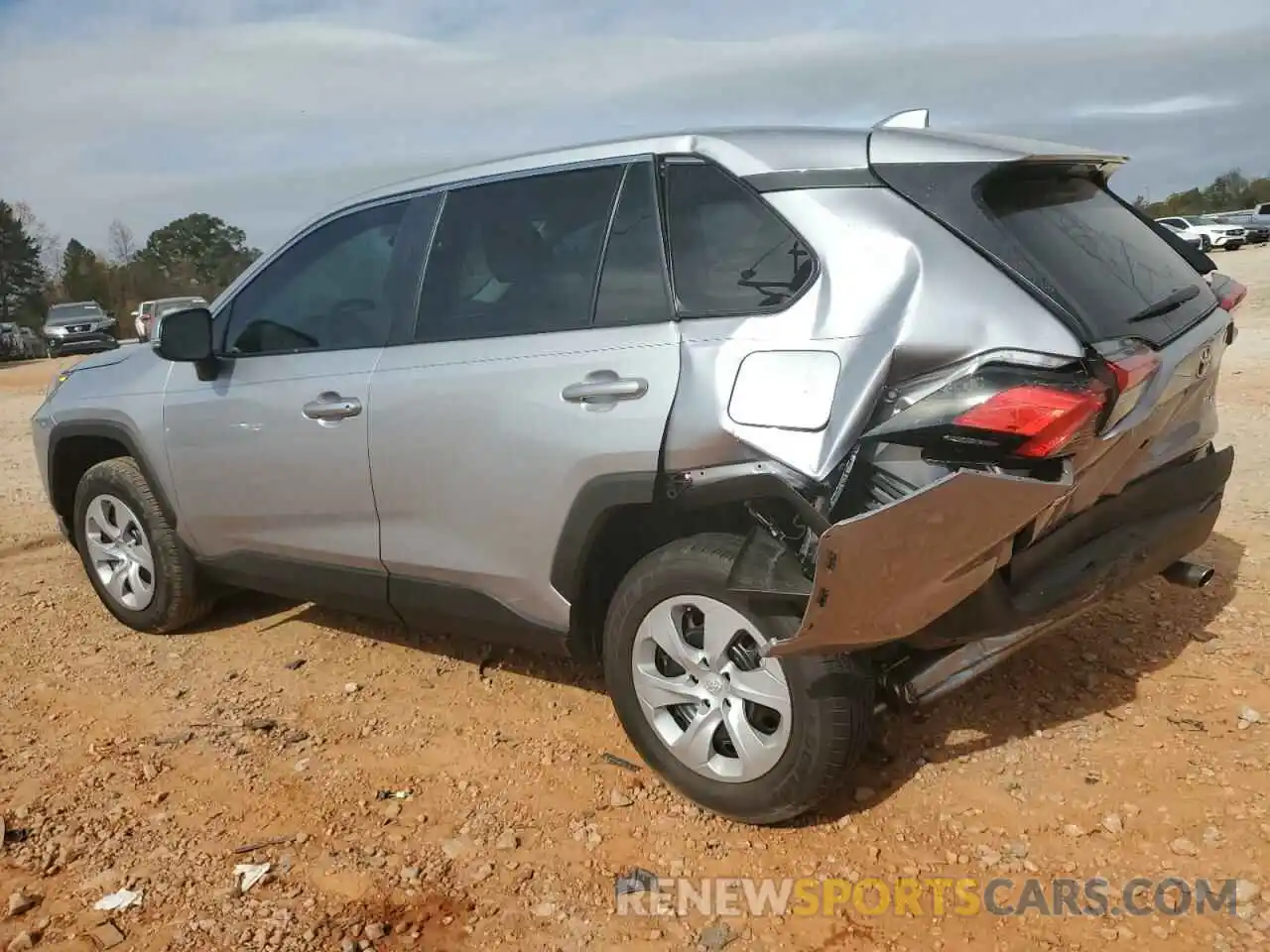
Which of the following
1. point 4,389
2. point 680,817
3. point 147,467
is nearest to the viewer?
point 680,817

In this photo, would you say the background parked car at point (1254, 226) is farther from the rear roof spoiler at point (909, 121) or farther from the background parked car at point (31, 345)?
the background parked car at point (31, 345)

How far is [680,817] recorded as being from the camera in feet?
9.97

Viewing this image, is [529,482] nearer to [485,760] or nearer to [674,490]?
[674,490]

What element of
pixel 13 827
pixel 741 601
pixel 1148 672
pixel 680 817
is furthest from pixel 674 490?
pixel 13 827

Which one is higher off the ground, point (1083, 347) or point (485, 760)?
point (1083, 347)

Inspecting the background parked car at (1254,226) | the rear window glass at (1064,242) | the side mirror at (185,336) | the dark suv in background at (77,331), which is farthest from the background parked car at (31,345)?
the background parked car at (1254,226)

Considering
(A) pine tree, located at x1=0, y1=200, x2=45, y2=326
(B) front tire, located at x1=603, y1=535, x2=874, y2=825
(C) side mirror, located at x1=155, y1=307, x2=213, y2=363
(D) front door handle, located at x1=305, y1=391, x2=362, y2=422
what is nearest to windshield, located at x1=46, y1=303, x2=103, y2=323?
(A) pine tree, located at x1=0, y1=200, x2=45, y2=326

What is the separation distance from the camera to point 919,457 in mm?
2445

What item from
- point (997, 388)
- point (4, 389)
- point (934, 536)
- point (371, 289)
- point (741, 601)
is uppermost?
point (371, 289)

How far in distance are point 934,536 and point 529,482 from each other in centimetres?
122

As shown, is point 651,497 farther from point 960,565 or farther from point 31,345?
point 31,345

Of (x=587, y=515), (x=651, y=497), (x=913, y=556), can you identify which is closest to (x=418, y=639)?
(x=587, y=515)

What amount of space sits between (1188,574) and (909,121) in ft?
5.46

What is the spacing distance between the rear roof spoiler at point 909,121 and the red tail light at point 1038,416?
110 centimetres
